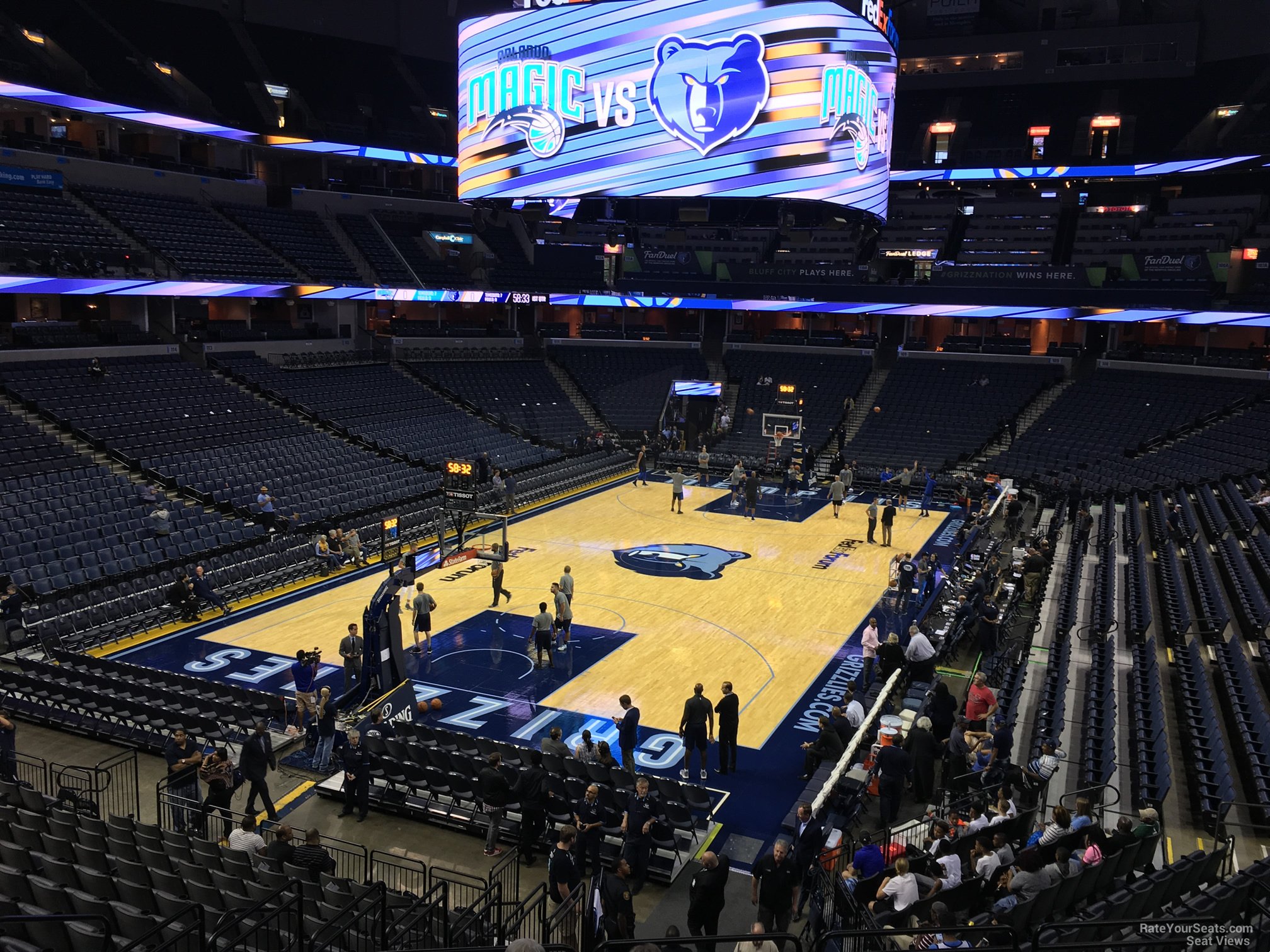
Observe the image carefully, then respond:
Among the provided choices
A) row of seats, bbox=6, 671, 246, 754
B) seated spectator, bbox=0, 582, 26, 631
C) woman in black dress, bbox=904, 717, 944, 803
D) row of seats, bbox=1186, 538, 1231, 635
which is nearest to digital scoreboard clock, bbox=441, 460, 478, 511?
seated spectator, bbox=0, 582, 26, 631

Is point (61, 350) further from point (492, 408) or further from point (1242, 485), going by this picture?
point (1242, 485)

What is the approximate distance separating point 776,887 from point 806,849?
740mm

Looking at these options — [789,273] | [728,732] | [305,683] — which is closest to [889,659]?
[728,732]

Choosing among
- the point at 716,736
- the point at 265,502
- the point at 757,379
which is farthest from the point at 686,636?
the point at 757,379

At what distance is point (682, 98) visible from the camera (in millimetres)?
25609

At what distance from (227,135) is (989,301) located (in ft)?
104

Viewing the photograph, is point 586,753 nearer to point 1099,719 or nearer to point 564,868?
point 564,868

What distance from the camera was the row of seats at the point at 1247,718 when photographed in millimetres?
10633

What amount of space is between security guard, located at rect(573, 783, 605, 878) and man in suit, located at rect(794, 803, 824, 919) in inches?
81.2

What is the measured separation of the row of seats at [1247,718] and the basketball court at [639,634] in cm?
545

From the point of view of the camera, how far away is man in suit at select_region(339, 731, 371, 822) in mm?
11891

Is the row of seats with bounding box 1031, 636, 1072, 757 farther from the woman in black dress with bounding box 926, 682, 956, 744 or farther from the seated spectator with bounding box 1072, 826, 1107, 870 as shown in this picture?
the seated spectator with bounding box 1072, 826, 1107, 870

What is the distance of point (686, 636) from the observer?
19.7 metres

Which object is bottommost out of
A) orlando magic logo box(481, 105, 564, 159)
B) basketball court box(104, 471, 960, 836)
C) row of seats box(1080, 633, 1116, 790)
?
basketball court box(104, 471, 960, 836)
